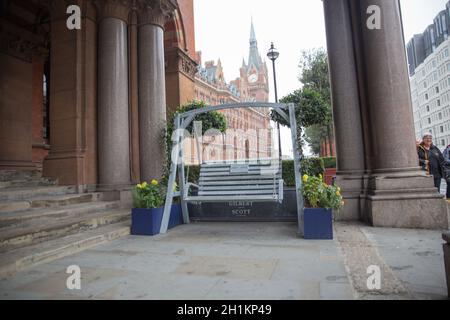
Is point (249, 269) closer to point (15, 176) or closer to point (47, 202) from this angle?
point (47, 202)

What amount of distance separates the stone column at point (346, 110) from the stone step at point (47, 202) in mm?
5468

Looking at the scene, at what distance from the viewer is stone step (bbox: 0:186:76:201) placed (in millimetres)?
5547

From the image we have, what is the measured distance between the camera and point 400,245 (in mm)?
3943

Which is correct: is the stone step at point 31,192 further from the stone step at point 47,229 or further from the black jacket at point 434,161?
the black jacket at point 434,161

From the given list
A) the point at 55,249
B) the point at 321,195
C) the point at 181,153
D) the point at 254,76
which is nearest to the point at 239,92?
the point at 254,76

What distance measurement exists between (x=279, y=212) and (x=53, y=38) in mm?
7190

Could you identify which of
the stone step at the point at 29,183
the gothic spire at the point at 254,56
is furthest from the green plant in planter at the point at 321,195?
the gothic spire at the point at 254,56

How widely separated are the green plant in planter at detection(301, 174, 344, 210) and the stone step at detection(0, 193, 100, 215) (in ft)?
15.6

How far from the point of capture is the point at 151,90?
823 centimetres

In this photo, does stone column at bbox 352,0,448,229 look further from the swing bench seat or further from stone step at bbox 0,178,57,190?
stone step at bbox 0,178,57,190

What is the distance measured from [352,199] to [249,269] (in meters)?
3.78

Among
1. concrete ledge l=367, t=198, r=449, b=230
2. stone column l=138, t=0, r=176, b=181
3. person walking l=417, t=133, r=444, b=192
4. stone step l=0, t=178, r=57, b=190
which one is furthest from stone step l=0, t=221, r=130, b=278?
person walking l=417, t=133, r=444, b=192

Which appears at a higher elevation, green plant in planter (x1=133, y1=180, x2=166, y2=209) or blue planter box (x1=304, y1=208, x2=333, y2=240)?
green plant in planter (x1=133, y1=180, x2=166, y2=209)
